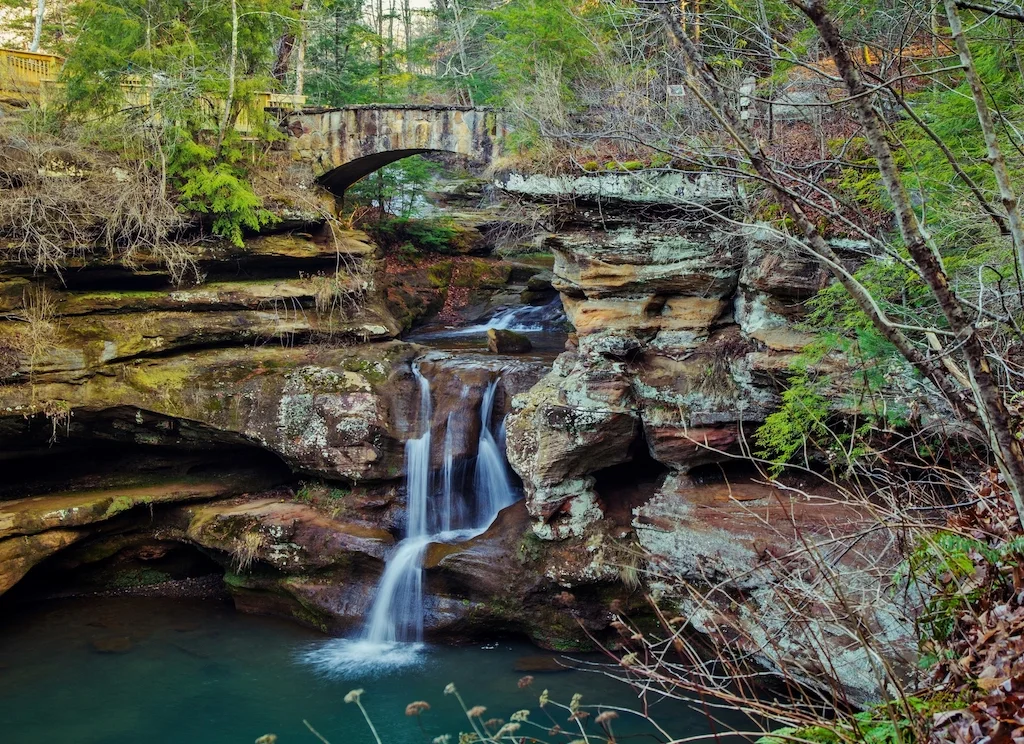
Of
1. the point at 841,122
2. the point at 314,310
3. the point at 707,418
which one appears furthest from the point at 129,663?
the point at 841,122

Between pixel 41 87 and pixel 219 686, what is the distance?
979cm

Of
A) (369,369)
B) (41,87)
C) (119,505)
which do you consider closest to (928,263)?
(369,369)

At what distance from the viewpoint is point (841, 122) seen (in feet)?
29.2

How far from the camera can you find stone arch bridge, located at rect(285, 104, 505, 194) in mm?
12562

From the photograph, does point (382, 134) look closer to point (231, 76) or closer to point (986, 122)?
point (231, 76)

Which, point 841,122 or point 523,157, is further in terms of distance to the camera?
point 523,157

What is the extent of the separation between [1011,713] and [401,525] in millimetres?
8652

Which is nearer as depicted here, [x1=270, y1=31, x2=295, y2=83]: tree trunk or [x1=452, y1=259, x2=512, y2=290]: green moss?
[x1=452, y1=259, x2=512, y2=290]: green moss

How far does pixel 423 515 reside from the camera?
34.1 ft

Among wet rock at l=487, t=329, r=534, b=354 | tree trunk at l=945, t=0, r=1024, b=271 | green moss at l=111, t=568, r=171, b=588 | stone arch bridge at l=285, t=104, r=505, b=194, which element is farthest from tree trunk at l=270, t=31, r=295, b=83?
tree trunk at l=945, t=0, r=1024, b=271

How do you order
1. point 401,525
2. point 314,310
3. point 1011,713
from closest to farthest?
point 1011,713 → point 401,525 → point 314,310

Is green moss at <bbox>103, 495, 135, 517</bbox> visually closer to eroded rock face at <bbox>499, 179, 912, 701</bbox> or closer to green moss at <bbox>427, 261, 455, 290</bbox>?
eroded rock face at <bbox>499, 179, 912, 701</bbox>

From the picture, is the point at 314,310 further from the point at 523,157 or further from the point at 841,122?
the point at 841,122

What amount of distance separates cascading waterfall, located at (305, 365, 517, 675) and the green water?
47 centimetres
